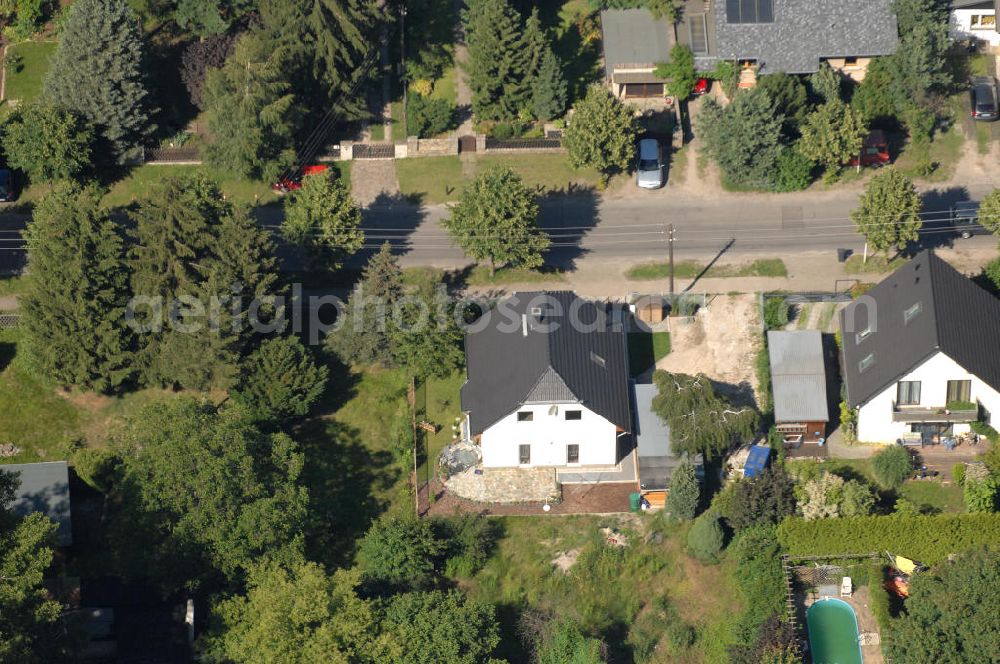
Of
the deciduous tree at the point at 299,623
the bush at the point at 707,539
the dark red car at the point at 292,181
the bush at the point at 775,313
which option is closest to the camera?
the deciduous tree at the point at 299,623

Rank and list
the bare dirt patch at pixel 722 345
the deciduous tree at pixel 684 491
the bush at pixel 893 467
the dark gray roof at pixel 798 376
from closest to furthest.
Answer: the deciduous tree at pixel 684 491 → the bush at pixel 893 467 → the dark gray roof at pixel 798 376 → the bare dirt patch at pixel 722 345

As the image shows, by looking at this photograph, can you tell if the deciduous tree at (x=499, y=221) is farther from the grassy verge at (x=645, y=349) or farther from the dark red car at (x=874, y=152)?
the dark red car at (x=874, y=152)

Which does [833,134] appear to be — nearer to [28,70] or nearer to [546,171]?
[546,171]

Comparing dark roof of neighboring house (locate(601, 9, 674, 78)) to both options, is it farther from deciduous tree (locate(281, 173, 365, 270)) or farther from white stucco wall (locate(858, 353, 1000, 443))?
white stucco wall (locate(858, 353, 1000, 443))

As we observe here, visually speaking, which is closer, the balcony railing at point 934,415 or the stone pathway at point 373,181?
the balcony railing at point 934,415

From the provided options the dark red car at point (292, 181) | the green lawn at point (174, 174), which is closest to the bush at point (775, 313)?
the dark red car at point (292, 181)

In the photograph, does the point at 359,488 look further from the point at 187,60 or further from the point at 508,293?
the point at 187,60
